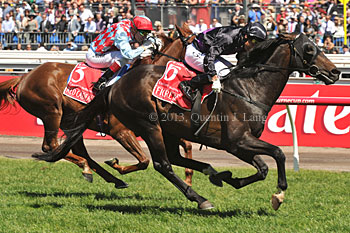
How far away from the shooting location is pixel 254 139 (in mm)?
6086

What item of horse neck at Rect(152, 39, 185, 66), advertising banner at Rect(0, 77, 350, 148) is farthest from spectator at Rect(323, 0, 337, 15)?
horse neck at Rect(152, 39, 185, 66)

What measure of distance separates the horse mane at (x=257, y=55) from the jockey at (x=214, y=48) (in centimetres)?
16

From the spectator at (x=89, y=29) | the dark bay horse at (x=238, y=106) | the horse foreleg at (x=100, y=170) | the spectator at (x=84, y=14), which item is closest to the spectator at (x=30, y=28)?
the spectator at (x=84, y=14)

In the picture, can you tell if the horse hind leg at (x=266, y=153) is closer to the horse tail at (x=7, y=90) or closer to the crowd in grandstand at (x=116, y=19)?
the horse tail at (x=7, y=90)

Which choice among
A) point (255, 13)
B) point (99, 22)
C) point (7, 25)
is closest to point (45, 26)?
point (7, 25)

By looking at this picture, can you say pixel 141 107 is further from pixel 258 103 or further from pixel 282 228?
pixel 282 228

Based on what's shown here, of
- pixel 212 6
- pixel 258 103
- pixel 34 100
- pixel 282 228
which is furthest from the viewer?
pixel 212 6

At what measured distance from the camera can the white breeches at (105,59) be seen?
780 centimetres

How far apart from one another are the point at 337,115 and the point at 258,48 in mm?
5697

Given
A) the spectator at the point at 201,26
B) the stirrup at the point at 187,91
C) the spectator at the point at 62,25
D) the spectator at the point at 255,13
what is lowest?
the spectator at the point at 62,25

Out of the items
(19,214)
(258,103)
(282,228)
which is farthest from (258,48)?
(19,214)

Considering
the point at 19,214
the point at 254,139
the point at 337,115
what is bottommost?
the point at 337,115

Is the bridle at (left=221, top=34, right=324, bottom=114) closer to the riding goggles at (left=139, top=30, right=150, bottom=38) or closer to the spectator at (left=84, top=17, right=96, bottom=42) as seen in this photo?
the riding goggles at (left=139, top=30, right=150, bottom=38)

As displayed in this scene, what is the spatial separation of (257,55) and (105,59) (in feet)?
7.90
